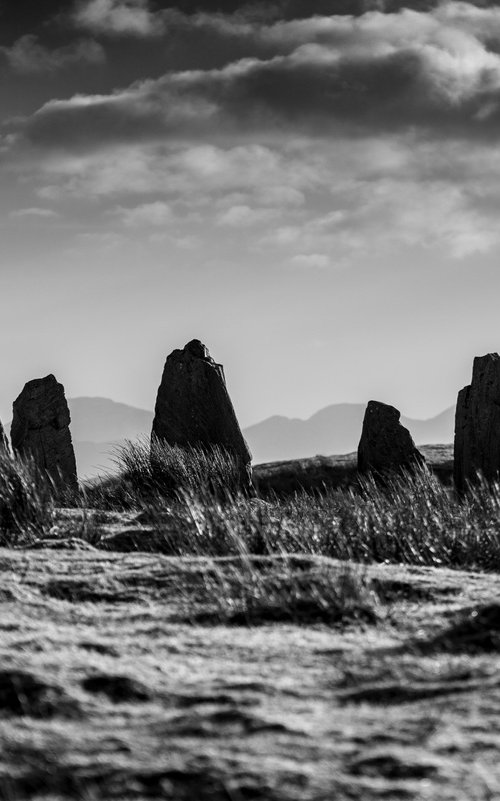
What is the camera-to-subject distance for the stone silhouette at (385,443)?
14.4 meters

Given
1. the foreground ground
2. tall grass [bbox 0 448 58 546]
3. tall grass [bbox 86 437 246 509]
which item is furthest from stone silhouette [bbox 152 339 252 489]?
the foreground ground

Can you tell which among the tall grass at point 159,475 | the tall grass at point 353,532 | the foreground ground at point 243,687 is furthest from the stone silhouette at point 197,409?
the foreground ground at point 243,687

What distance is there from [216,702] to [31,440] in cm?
1083

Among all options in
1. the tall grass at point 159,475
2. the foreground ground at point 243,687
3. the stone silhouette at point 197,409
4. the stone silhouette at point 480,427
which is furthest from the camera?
the stone silhouette at point 197,409

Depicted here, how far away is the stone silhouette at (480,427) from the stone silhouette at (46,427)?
544 cm

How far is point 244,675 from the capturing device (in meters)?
3.68

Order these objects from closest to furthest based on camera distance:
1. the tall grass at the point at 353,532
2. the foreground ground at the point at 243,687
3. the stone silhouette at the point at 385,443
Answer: the foreground ground at the point at 243,687
the tall grass at the point at 353,532
the stone silhouette at the point at 385,443

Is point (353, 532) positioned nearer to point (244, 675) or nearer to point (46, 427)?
point (244, 675)

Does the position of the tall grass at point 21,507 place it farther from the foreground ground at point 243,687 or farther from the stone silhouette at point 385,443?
the stone silhouette at point 385,443

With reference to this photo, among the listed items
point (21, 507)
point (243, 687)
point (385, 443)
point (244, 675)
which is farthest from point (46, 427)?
point (243, 687)

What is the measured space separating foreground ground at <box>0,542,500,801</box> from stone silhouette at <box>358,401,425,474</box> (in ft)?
29.2

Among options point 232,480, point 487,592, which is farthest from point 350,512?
point 232,480

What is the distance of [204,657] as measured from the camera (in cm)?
397

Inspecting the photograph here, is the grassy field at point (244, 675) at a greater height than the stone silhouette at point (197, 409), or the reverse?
the stone silhouette at point (197, 409)
